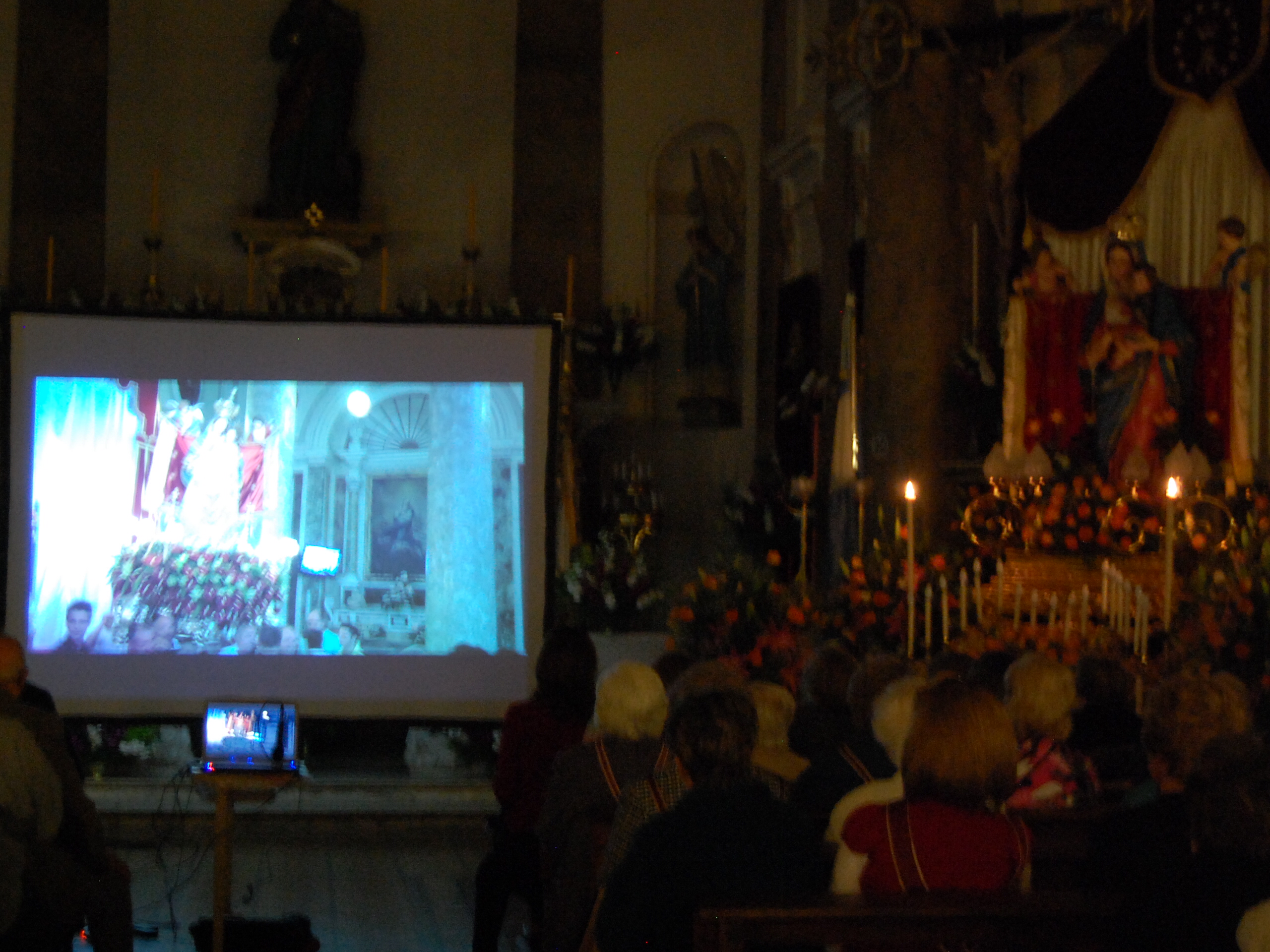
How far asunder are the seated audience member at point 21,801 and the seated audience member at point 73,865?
0.14ft

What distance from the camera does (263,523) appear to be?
29.7 ft

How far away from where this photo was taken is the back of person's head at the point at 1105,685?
4.12m

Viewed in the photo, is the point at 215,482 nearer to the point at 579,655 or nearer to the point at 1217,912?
the point at 579,655

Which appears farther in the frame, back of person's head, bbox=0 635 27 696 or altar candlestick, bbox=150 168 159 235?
altar candlestick, bbox=150 168 159 235

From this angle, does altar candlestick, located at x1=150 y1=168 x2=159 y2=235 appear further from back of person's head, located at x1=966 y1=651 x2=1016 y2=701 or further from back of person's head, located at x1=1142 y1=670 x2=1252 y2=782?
back of person's head, located at x1=1142 y1=670 x2=1252 y2=782

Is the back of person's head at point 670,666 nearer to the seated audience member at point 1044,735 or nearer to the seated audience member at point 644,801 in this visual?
the seated audience member at point 1044,735

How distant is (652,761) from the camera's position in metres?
3.76

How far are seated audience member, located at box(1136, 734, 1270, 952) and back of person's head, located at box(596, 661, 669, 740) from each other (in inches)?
66.9

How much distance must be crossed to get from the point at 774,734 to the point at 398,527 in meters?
5.72

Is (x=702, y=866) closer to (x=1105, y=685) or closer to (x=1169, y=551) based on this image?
(x=1105, y=685)

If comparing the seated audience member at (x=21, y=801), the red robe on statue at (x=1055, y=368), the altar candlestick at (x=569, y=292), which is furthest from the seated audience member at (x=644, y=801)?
the altar candlestick at (x=569, y=292)

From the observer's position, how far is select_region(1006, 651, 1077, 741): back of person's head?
139 inches

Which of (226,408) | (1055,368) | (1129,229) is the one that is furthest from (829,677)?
(226,408)

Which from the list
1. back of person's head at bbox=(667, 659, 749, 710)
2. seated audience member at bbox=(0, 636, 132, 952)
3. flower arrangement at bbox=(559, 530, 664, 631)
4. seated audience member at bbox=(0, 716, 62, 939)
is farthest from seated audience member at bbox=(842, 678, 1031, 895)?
flower arrangement at bbox=(559, 530, 664, 631)
